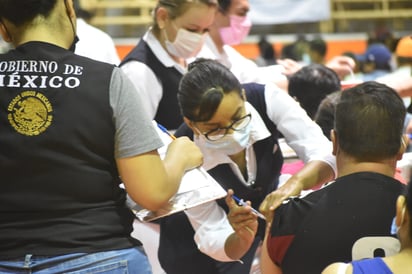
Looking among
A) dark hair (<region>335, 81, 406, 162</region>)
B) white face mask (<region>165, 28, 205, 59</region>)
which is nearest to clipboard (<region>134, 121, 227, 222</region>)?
dark hair (<region>335, 81, 406, 162</region>)

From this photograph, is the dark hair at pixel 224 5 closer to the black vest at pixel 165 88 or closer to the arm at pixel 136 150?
the black vest at pixel 165 88

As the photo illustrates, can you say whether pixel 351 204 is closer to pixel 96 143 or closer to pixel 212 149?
pixel 96 143

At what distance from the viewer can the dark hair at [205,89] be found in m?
2.13

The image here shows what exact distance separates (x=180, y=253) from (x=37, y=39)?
3.42 feet

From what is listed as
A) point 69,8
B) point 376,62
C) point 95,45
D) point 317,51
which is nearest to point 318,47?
point 317,51

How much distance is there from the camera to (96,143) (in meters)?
1.47

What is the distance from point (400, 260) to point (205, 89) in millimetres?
912

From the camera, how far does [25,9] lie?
1511 millimetres

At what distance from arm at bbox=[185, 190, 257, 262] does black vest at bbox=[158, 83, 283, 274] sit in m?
0.10

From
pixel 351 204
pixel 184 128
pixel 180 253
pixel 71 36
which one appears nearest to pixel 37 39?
pixel 71 36

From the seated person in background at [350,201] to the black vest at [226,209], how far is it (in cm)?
59

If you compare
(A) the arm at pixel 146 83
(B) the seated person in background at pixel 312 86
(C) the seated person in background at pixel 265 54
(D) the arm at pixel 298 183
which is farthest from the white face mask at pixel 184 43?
(C) the seated person in background at pixel 265 54

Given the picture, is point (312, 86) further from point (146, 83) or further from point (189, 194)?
point (189, 194)

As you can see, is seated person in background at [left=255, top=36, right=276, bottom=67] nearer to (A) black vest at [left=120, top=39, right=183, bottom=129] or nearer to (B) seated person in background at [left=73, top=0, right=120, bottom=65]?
(B) seated person in background at [left=73, top=0, right=120, bottom=65]
